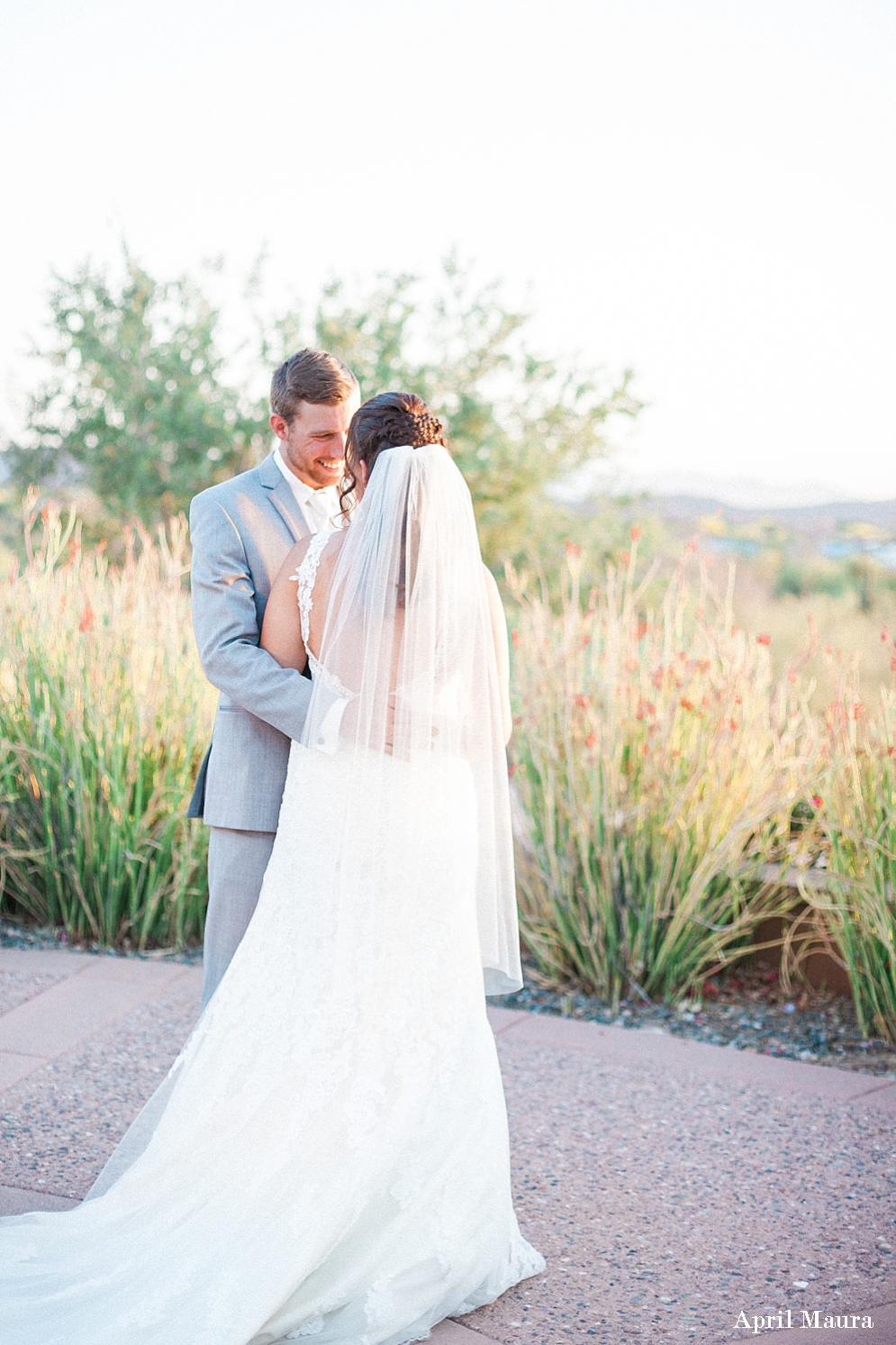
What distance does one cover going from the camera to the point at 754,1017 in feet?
14.2

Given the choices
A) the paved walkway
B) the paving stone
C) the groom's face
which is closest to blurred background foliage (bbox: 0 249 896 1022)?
the paved walkway

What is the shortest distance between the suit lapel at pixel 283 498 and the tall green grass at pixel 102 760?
6.51 feet

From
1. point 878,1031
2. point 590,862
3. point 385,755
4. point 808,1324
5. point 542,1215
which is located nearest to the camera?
point 808,1324

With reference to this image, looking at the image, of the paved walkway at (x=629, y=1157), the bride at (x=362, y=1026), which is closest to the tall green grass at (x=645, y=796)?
the paved walkway at (x=629, y=1157)

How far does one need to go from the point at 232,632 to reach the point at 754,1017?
2713mm

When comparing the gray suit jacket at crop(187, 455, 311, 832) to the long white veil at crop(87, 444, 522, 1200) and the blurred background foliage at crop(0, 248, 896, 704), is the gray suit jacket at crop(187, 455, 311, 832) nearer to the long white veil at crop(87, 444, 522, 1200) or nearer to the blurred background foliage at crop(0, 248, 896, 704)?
the long white veil at crop(87, 444, 522, 1200)

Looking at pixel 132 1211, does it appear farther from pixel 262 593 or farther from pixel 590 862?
pixel 590 862

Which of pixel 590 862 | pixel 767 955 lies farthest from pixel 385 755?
pixel 767 955

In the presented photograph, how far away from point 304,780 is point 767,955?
302 cm

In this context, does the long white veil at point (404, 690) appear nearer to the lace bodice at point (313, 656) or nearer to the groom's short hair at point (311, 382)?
the lace bodice at point (313, 656)

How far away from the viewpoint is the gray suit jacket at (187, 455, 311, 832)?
271 cm

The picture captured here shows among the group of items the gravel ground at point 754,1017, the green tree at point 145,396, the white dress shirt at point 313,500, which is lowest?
the gravel ground at point 754,1017

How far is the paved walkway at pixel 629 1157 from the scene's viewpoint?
2.33m

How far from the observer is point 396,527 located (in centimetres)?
235
